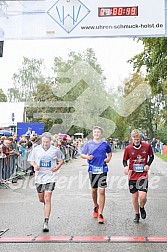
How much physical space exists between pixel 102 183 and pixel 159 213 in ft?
5.73

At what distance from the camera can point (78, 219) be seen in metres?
9.07

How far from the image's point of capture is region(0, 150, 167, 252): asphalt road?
6.89m

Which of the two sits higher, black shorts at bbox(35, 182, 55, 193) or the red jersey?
the red jersey

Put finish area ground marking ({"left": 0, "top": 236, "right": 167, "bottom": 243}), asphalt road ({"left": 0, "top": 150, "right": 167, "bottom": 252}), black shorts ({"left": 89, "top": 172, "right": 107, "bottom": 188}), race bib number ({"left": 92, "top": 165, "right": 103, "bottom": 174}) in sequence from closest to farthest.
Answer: asphalt road ({"left": 0, "top": 150, "right": 167, "bottom": 252}) < finish area ground marking ({"left": 0, "top": 236, "right": 167, "bottom": 243}) < black shorts ({"left": 89, "top": 172, "right": 107, "bottom": 188}) < race bib number ({"left": 92, "top": 165, "right": 103, "bottom": 174})

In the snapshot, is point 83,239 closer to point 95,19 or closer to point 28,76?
point 95,19

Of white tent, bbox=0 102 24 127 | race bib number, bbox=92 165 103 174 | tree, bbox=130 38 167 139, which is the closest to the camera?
race bib number, bbox=92 165 103 174

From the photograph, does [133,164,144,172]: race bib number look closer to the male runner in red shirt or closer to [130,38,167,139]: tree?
the male runner in red shirt

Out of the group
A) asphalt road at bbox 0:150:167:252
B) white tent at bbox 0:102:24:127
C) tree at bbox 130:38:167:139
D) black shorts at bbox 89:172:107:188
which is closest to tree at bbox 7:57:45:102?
white tent at bbox 0:102:24:127

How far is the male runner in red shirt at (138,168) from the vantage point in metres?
8.81

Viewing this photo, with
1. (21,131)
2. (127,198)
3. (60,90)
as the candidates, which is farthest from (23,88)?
(127,198)

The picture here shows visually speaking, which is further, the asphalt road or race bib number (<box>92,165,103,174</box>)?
race bib number (<box>92,165,103,174</box>)

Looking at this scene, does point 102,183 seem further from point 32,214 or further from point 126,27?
point 126,27

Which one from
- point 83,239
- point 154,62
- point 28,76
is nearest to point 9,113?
point 154,62

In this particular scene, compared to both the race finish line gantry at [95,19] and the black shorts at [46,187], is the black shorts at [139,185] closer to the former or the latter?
the black shorts at [46,187]
